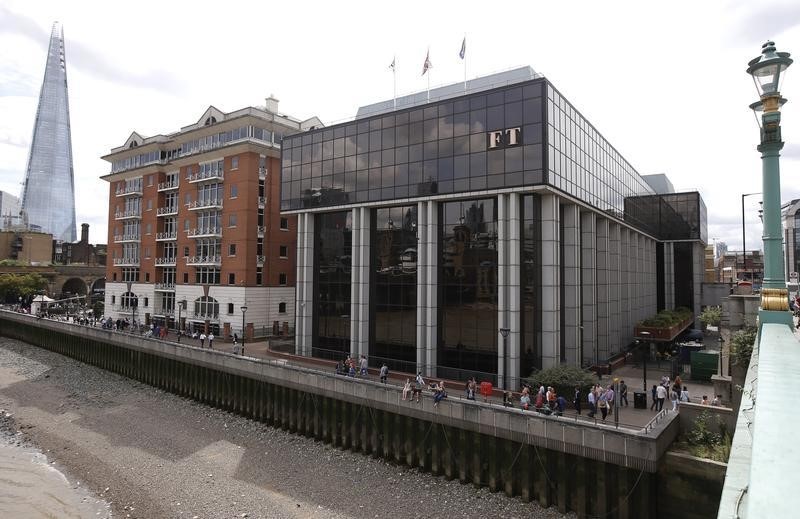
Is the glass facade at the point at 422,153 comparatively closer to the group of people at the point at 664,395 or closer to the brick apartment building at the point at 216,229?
the brick apartment building at the point at 216,229

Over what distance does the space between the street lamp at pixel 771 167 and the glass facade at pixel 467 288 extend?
→ 16866mm

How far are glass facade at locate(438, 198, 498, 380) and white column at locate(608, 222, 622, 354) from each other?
1411cm

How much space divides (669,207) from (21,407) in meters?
68.6

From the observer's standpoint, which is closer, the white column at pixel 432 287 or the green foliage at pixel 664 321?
the white column at pixel 432 287

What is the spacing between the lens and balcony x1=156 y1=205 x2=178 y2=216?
56.1 metres

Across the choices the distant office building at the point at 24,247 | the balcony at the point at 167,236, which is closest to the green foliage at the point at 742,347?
the balcony at the point at 167,236

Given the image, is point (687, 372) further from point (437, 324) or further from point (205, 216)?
point (205, 216)

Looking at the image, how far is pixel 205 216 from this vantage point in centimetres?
5206

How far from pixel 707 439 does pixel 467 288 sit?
1448 cm

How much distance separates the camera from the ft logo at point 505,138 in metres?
27.2

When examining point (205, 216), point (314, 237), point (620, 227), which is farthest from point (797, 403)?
point (205, 216)

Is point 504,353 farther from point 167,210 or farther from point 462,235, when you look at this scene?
point 167,210

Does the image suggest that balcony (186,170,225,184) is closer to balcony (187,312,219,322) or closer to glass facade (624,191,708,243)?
balcony (187,312,219,322)

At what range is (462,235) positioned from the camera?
1155 inches
